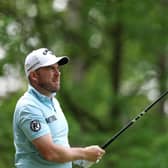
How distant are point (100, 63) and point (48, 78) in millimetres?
12735

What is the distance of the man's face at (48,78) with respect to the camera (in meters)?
4.63

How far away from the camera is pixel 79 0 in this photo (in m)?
12.9

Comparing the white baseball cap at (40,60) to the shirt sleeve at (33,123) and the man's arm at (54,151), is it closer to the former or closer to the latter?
the shirt sleeve at (33,123)

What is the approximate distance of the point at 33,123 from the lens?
14.7ft

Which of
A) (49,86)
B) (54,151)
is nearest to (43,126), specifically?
(54,151)

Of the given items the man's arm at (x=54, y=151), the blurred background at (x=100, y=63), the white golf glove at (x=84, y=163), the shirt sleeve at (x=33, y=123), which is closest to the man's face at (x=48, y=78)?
the shirt sleeve at (x=33, y=123)

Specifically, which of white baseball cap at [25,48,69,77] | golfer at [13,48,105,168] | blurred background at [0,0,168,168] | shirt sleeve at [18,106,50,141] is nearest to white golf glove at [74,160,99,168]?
golfer at [13,48,105,168]

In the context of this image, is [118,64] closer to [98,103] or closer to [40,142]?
[98,103]

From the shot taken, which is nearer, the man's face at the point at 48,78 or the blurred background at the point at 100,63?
the man's face at the point at 48,78

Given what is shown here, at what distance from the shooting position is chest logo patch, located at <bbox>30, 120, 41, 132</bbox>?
4.45 meters

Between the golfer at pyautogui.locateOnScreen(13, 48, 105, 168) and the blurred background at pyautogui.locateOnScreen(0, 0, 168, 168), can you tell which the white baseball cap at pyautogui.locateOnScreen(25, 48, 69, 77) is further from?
the blurred background at pyautogui.locateOnScreen(0, 0, 168, 168)

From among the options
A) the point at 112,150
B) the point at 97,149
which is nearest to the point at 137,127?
the point at 112,150

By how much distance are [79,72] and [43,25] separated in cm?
304

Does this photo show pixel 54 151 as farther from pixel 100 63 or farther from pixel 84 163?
pixel 100 63
